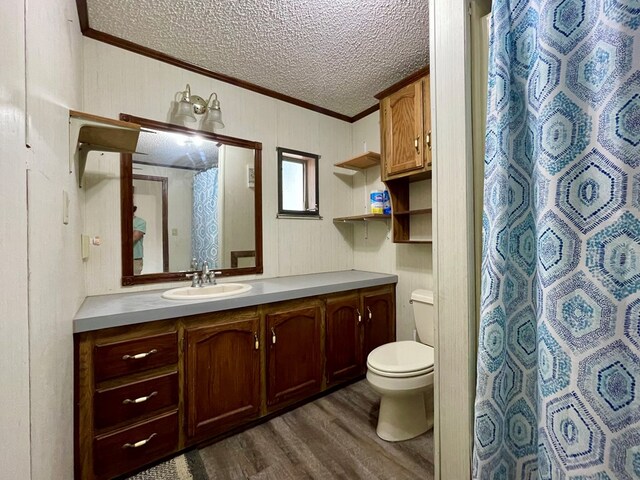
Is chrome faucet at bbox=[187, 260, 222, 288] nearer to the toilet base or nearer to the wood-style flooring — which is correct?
the wood-style flooring

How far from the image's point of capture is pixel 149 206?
1.88m

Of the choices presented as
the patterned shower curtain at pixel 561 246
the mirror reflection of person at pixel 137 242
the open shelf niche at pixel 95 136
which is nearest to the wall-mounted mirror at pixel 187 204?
the mirror reflection of person at pixel 137 242

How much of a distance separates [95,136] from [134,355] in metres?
1.10

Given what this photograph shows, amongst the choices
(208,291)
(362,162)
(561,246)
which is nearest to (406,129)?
(362,162)

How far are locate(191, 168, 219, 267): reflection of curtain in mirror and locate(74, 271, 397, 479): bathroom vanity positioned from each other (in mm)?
394

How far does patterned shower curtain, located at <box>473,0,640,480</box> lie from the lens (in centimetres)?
50

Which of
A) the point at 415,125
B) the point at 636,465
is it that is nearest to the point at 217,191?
the point at 415,125

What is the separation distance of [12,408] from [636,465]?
1117 millimetres

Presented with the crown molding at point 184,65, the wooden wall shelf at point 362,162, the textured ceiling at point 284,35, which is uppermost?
the textured ceiling at point 284,35

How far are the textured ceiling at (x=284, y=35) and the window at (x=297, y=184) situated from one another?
23.8 inches

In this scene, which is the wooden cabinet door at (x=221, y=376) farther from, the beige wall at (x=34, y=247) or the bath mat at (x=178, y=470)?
the beige wall at (x=34, y=247)

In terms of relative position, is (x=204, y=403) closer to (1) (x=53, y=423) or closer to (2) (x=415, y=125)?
(1) (x=53, y=423)

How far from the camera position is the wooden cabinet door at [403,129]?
6.53ft

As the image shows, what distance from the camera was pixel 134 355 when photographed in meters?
1.35
